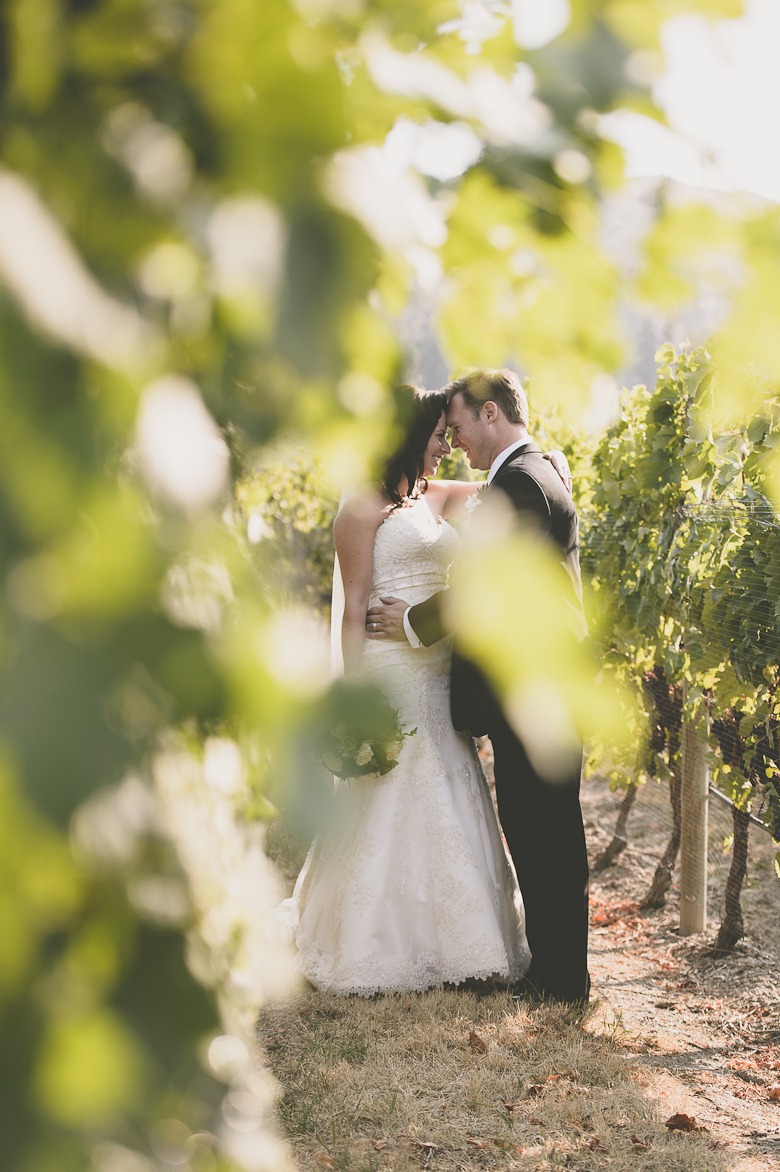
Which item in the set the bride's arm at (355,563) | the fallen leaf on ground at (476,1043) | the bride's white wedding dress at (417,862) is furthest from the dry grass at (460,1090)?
the bride's arm at (355,563)

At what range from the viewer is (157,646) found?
551 mm

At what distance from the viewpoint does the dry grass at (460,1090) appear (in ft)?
9.81

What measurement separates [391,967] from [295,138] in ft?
13.8

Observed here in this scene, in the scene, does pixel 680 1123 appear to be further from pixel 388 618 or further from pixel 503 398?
pixel 503 398

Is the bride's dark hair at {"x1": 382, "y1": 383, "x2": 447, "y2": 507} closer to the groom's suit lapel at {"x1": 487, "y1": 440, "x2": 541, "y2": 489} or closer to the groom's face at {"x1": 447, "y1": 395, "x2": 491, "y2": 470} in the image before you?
the groom's face at {"x1": 447, "y1": 395, "x2": 491, "y2": 470}

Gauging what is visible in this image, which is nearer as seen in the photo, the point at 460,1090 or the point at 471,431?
the point at 460,1090

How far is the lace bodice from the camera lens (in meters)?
4.54

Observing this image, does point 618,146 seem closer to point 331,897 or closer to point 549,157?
point 549,157

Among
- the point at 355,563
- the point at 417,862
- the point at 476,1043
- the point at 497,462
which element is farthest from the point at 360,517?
the point at 476,1043

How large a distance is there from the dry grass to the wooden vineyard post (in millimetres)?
1714

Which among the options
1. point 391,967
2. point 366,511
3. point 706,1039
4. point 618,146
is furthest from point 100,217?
point 706,1039

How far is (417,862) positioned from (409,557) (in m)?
1.35

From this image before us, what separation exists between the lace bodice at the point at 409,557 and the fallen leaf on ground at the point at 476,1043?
1.79 m

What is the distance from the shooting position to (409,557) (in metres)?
4.54
